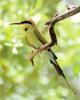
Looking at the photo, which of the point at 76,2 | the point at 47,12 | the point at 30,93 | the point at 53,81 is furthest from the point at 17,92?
the point at 76,2

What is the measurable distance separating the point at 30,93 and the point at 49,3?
455 millimetres

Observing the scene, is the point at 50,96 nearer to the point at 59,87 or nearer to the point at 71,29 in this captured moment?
the point at 59,87

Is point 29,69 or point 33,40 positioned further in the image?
point 29,69

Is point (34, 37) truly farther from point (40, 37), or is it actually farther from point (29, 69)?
point (29, 69)

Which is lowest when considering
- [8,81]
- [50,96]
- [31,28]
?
[50,96]

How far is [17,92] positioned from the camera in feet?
5.21

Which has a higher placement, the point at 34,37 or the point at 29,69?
the point at 34,37

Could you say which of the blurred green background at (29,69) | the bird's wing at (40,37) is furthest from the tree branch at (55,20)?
the blurred green background at (29,69)

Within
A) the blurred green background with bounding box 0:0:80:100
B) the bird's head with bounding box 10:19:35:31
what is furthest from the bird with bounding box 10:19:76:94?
the blurred green background with bounding box 0:0:80:100

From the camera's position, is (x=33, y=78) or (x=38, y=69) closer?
(x=38, y=69)

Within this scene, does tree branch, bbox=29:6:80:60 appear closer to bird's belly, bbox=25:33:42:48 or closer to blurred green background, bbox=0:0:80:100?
bird's belly, bbox=25:33:42:48

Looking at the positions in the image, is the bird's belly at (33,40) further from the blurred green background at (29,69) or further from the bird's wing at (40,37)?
the blurred green background at (29,69)

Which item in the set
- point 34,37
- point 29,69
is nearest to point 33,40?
point 34,37

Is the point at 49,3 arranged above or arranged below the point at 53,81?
above
